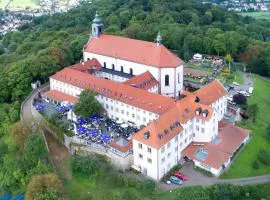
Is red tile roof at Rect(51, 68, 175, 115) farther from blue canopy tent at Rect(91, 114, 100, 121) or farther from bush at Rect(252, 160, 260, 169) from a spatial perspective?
bush at Rect(252, 160, 260, 169)

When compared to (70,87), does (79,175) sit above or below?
below

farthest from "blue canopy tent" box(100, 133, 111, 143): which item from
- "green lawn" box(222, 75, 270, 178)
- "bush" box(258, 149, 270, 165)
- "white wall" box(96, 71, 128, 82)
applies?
"bush" box(258, 149, 270, 165)

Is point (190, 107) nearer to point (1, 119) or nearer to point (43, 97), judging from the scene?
point (43, 97)

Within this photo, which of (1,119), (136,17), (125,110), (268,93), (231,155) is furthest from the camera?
(136,17)

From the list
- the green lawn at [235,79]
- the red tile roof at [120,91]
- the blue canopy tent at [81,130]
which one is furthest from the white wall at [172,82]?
the blue canopy tent at [81,130]

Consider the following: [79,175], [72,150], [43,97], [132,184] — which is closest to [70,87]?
[43,97]
